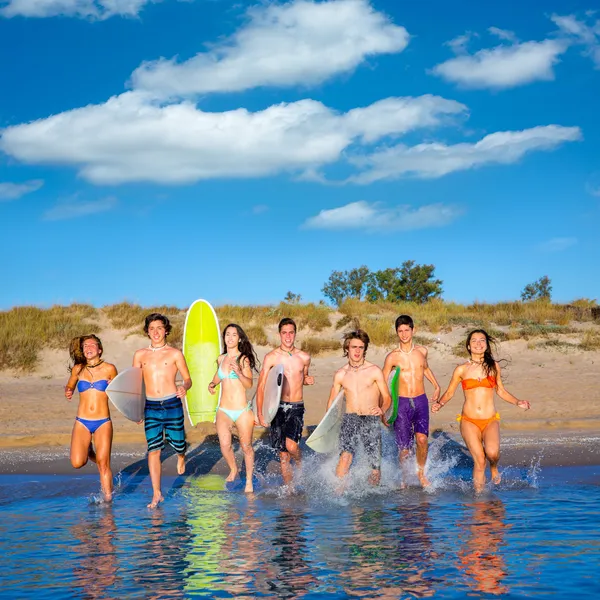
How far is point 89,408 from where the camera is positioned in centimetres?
789

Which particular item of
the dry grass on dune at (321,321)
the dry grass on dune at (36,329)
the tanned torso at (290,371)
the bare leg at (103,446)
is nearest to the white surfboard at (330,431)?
the tanned torso at (290,371)

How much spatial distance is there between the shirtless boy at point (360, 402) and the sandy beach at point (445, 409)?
9.63 feet

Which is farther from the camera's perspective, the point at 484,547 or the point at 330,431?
the point at 330,431

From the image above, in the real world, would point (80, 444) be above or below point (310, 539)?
above

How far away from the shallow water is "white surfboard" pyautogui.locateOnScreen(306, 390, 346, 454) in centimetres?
40

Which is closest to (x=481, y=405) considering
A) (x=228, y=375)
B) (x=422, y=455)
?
(x=422, y=455)

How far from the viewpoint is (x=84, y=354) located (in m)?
8.00

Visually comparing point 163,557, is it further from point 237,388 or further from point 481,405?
point 481,405

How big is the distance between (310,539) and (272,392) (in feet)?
6.95

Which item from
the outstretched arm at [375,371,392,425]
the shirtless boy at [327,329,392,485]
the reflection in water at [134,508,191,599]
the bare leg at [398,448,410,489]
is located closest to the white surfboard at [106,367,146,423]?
the reflection in water at [134,508,191,599]

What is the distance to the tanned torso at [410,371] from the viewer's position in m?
8.47

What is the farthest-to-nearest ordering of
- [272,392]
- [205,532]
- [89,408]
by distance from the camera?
[272,392], [89,408], [205,532]

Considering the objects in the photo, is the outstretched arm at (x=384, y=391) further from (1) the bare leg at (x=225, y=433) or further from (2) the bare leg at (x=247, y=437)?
(1) the bare leg at (x=225, y=433)

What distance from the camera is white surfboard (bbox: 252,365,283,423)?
825cm
